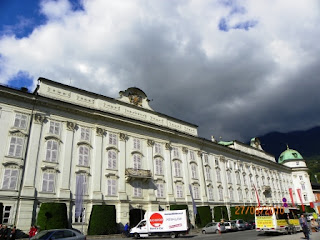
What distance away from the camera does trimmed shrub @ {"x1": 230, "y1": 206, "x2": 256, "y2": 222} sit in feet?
146

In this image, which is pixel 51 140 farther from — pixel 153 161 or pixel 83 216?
pixel 153 161

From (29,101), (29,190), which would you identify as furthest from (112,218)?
(29,101)

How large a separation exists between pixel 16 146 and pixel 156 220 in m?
16.4

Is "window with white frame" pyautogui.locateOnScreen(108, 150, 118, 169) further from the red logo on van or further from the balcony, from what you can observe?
the red logo on van

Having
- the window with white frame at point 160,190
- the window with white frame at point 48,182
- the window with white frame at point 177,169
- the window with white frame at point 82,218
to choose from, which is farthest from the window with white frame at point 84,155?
the window with white frame at point 177,169

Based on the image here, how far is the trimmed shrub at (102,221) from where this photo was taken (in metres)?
26.4

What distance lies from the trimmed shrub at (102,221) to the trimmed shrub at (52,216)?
3.01 metres

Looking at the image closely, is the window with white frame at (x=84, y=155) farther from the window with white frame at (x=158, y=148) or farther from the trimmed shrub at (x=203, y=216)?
the trimmed shrub at (x=203, y=216)

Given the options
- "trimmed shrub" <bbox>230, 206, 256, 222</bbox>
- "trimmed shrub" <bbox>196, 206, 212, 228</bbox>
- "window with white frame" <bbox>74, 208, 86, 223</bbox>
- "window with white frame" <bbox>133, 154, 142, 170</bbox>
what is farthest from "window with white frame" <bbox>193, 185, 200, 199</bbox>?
"window with white frame" <bbox>74, 208, 86, 223</bbox>

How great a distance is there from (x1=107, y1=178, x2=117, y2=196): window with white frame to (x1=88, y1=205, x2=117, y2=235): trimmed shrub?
242 cm

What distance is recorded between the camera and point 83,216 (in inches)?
1077

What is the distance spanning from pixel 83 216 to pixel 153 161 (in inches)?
501

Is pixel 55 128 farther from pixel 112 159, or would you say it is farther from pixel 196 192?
pixel 196 192

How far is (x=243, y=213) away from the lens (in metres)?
46.9
